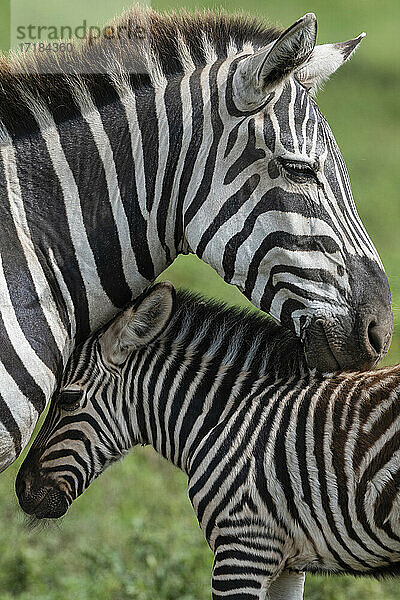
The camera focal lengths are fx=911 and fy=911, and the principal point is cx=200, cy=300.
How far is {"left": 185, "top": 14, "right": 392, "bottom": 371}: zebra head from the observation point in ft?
13.0

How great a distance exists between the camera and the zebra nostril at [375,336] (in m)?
4.00

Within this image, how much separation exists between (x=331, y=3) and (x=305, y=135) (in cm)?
1554

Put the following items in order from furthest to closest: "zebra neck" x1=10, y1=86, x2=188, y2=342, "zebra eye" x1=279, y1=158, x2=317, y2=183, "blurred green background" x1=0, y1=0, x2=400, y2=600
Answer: "blurred green background" x1=0, y1=0, x2=400, y2=600 → "zebra neck" x1=10, y1=86, x2=188, y2=342 → "zebra eye" x1=279, y1=158, x2=317, y2=183

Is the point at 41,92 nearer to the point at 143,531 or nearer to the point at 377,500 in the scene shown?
the point at 377,500

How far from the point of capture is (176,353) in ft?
16.7

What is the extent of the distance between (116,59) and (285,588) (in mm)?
2909

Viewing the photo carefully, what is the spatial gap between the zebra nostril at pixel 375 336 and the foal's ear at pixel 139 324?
1.20 metres

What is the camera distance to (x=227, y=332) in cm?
506

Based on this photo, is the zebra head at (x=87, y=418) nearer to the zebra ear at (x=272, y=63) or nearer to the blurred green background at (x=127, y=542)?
the blurred green background at (x=127, y=542)

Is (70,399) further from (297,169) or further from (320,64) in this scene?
(320,64)

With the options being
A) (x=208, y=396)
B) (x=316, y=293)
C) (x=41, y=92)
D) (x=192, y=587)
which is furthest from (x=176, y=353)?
(x=192, y=587)

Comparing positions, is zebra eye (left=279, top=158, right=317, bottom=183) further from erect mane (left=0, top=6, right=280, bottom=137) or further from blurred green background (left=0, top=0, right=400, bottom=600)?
blurred green background (left=0, top=0, right=400, bottom=600)

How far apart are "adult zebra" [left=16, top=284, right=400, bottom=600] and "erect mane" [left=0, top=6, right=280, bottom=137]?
114 cm

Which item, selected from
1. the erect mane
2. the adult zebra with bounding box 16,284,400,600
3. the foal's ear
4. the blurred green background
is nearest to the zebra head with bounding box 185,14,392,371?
the erect mane
